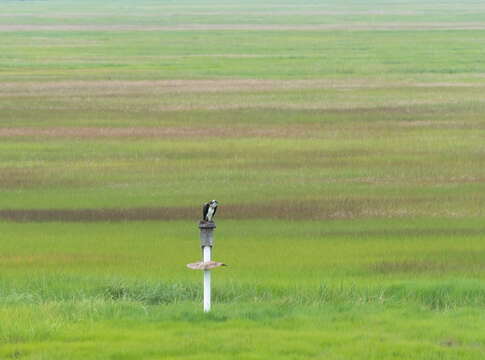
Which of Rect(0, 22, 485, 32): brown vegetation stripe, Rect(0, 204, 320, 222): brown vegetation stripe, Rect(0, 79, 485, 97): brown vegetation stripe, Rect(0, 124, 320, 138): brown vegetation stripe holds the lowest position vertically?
Rect(0, 204, 320, 222): brown vegetation stripe

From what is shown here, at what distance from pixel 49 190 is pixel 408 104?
2105 centimetres

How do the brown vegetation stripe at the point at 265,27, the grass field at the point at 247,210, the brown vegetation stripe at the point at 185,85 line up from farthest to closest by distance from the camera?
the brown vegetation stripe at the point at 265,27 < the brown vegetation stripe at the point at 185,85 < the grass field at the point at 247,210

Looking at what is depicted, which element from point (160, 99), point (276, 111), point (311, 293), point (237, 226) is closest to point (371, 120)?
point (276, 111)

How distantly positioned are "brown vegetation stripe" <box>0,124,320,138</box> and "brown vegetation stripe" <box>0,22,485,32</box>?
73.4 metres

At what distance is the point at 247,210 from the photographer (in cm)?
2388

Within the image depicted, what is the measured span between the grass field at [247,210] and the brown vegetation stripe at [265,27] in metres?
47.9

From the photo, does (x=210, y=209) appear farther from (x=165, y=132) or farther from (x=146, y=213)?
(x=165, y=132)

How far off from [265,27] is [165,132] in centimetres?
8064

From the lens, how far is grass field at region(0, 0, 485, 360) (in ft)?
41.0

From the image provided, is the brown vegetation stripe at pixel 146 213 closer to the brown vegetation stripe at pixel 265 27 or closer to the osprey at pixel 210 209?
the osprey at pixel 210 209

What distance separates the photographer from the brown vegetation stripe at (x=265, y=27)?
112m

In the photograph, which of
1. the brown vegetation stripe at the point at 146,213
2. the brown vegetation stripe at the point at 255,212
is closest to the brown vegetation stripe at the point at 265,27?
the brown vegetation stripe at the point at 255,212

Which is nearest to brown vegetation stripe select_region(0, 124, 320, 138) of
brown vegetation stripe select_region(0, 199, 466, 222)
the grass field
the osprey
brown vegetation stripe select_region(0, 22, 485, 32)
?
the grass field

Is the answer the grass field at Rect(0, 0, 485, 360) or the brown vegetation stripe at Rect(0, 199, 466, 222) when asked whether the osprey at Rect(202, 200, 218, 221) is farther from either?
the brown vegetation stripe at Rect(0, 199, 466, 222)
